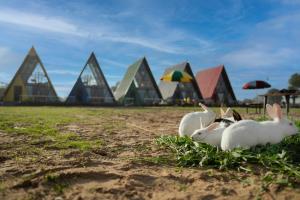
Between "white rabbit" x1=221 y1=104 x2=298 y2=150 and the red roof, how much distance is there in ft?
112

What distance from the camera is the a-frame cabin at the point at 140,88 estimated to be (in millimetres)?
33625

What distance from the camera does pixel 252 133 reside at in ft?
12.0

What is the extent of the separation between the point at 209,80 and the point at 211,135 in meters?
36.1

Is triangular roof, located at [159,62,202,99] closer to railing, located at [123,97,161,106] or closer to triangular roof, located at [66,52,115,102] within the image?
railing, located at [123,97,161,106]

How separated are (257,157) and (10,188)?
7.42ft

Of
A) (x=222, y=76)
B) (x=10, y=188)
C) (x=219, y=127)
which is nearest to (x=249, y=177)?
(x=219, y=127)

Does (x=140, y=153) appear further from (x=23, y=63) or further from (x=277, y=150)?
(x=23, y=63)

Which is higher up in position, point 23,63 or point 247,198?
point 23,63

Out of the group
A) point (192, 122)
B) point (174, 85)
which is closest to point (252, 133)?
point (192, 122)

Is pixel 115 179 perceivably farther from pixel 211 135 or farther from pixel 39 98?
pixel 39 98

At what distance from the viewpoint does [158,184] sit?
2.83m

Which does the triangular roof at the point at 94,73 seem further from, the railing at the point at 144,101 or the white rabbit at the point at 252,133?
the white rabbit at the point at 252,133

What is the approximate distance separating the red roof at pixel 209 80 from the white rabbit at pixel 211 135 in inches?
1343

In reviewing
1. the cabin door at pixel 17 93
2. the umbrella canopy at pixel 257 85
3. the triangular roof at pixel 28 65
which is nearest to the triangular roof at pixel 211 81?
the umbrella canopy at pixel 257 85
